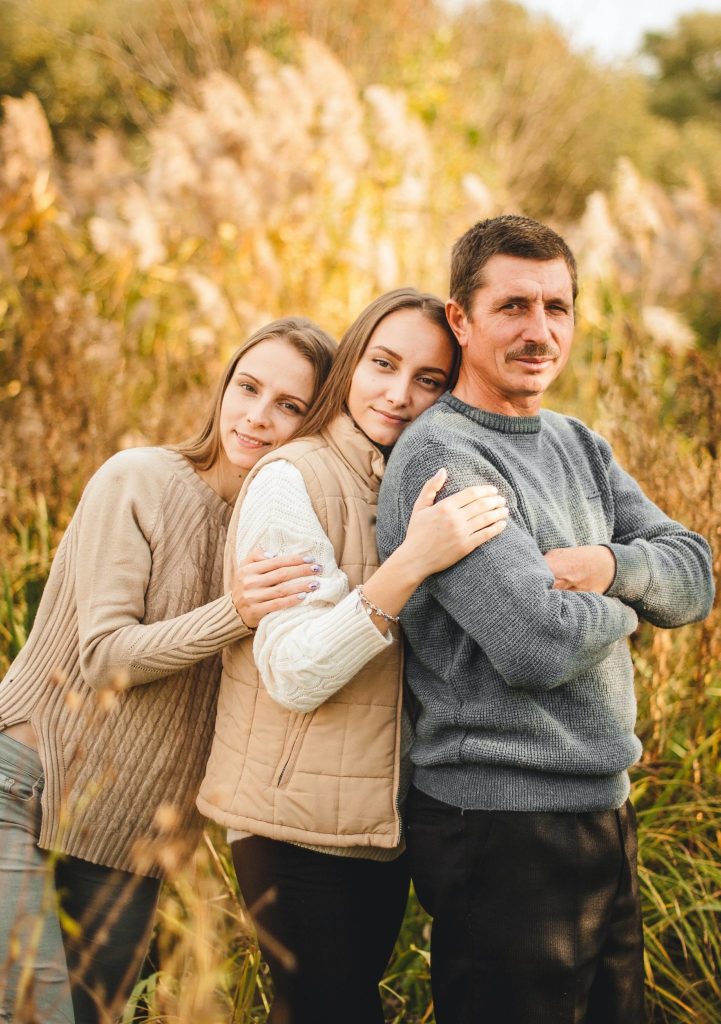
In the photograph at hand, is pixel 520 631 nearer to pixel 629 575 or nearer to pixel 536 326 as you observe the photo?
pixel 629 575

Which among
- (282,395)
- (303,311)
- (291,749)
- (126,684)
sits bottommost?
(291,749)

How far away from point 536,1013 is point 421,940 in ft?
2.85

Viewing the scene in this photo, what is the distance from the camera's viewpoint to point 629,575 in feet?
5.93

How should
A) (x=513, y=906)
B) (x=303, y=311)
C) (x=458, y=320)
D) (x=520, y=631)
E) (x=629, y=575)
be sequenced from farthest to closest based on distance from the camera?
(x=303, y=311) → (x=458, y=320) → (x=629, y=575) → (x=513, y=906) → (x=520, y=631)

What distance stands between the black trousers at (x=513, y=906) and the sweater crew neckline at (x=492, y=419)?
774mm

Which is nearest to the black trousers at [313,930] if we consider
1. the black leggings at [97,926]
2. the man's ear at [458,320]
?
the black leggings at [97,926]

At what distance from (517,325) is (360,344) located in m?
0.37

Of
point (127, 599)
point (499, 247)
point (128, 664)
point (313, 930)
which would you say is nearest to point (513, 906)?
point (313, 930)

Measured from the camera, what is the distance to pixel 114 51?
10453mm

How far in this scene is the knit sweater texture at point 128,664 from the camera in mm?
1944

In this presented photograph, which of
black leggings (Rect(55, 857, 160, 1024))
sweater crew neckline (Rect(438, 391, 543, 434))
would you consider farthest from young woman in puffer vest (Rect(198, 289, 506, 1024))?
black leggings (Rect(55, 857, 160, 1024))

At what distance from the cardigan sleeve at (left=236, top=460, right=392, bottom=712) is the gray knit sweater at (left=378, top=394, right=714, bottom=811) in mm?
145

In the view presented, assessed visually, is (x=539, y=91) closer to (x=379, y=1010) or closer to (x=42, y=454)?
(x=42, y=454)

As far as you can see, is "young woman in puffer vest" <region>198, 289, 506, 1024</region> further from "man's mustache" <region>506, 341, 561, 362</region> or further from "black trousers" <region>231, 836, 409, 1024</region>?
"man's mustache" <region>506, 341, 561, 362</region>
